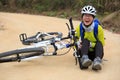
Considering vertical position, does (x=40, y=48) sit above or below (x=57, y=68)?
above

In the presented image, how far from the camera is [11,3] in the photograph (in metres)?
13.6

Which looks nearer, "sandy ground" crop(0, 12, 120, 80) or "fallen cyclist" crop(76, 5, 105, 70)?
"sandy ground" crop(0, 12, 120, 80)

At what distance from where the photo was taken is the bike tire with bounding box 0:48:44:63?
19.2ft

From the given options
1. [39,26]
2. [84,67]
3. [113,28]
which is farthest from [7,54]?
[113,28]

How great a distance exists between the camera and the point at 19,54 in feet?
19.7

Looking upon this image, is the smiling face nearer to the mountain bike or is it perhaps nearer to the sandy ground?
the mountain bike

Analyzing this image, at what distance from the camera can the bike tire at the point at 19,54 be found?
5.85 metres

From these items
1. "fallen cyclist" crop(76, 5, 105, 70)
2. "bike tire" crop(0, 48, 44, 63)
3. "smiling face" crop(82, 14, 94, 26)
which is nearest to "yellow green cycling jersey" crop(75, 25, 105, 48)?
"fallen cyclist" crop(76, 5, 105, 70)

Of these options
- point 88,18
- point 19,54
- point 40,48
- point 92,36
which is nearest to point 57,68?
point 40,48

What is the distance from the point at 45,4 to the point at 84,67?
7.68 metres

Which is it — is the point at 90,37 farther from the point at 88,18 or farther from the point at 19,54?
the point at 19,54

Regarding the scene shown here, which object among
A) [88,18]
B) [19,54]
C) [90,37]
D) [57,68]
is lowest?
[57,68]

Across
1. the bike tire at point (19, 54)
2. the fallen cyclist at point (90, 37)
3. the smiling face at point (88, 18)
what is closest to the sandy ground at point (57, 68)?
the bike tire at point (19, 54)

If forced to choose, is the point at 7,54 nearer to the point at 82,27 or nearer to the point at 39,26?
the point at 82,27
